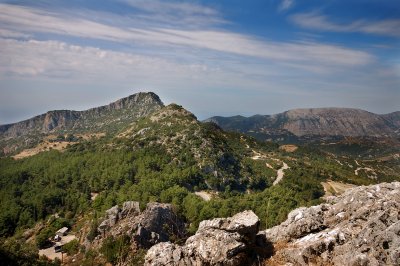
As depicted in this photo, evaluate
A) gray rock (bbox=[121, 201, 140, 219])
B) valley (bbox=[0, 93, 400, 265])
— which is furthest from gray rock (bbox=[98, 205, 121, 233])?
gray rock (bbox=[121, 201, 140, 219])

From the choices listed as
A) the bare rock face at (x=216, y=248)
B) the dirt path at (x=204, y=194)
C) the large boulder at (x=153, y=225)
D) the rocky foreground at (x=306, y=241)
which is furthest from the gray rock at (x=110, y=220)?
the bare rock face at (x=216, y=248)

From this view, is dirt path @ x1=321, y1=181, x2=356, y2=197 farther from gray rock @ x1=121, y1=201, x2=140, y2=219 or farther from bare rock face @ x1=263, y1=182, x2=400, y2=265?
bare rock face @ x1=263, y1=182, x2=400, y2=265

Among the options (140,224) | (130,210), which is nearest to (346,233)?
(140,224)

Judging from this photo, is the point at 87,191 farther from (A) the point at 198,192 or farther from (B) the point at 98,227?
(B) the point at 98,227

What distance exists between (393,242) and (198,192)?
13724 centimetres

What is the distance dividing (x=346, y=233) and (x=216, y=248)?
12372 mm

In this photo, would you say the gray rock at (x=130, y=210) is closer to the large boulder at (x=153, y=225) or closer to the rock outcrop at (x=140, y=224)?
the rock outcrop at (x=140, y=224)

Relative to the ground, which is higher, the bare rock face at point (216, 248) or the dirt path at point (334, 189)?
the bare rock face at point (216, 248)

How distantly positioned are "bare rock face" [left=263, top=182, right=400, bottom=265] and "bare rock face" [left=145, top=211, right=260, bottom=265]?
3.03 metres

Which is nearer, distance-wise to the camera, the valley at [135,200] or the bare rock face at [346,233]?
the bare rock face at [346,233]

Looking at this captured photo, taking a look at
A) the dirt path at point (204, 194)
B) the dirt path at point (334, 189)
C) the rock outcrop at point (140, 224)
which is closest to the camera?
the rock outcrop at point (140, 224)

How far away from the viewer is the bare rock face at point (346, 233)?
85.0ft

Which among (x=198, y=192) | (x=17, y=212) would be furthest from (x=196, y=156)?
(x=17, y=212)

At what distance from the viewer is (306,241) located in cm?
3086
